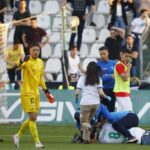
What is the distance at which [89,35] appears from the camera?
30141 mm

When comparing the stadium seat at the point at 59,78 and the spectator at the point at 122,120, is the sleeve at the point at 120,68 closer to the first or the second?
the spectator at the point at 122,120

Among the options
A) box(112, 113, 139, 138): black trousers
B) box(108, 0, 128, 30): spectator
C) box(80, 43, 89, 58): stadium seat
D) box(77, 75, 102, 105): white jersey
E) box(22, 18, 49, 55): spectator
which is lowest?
box(112, 113, 139, 138): black trousers

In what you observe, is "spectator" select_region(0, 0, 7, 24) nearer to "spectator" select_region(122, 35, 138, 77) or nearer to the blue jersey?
"spectator" select_region(122, 35, 138, 77)

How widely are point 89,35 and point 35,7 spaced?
2193mm

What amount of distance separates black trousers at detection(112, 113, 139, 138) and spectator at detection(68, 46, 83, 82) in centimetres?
816

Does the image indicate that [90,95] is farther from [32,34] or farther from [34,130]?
[32,34]

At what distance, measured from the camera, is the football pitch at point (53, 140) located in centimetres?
1814

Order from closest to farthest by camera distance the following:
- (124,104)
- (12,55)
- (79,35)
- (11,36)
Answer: (124,104)
(12,55)
(79,35)
(11,36)

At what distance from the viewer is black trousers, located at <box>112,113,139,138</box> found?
63.4ft

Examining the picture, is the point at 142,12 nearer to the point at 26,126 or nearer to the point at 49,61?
the point at 49,61

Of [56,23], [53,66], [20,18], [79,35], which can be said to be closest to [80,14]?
[79,35]

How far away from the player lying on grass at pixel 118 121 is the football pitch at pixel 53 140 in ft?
1.40

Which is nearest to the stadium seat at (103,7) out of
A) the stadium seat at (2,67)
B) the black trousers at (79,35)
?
the black trousers at (79,35)

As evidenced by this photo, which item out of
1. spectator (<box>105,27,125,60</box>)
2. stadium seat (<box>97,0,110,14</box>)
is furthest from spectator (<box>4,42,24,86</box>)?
stadium seat (<box>97,0,110,14</box>)
